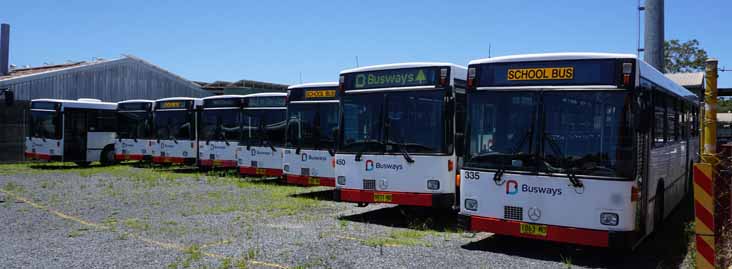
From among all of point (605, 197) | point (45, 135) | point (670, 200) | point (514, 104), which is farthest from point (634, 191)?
point (45, 135)

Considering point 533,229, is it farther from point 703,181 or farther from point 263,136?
point 263,136

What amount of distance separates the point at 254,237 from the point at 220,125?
12527mm

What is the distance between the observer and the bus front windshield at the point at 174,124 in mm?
23688

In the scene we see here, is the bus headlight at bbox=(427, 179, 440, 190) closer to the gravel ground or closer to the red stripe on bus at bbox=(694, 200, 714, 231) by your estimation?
the gravel ground

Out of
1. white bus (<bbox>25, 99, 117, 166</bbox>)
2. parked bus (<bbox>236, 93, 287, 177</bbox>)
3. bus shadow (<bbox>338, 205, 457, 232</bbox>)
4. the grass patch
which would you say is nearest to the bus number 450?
the grass patch

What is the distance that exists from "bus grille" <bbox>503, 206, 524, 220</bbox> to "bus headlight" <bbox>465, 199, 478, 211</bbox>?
1.42ft

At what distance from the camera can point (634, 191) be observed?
7.81 meters

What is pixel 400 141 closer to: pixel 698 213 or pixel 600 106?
pixel 600 106

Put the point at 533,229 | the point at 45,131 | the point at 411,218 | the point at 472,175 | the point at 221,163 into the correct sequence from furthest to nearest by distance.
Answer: the point at 45,131
the point at 221,163
the point at 411,218
the point at 472,175
the point at 533,229

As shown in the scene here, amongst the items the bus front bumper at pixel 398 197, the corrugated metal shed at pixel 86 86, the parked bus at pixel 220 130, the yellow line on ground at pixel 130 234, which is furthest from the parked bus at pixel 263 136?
the corrugated metal shed at pixel 86 86

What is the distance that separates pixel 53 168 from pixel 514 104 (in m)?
22.6

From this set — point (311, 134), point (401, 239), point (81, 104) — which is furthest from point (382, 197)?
point (81, 104)

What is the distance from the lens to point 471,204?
29.2 feet

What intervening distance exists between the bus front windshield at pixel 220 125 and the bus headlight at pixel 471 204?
13035 millimetres
